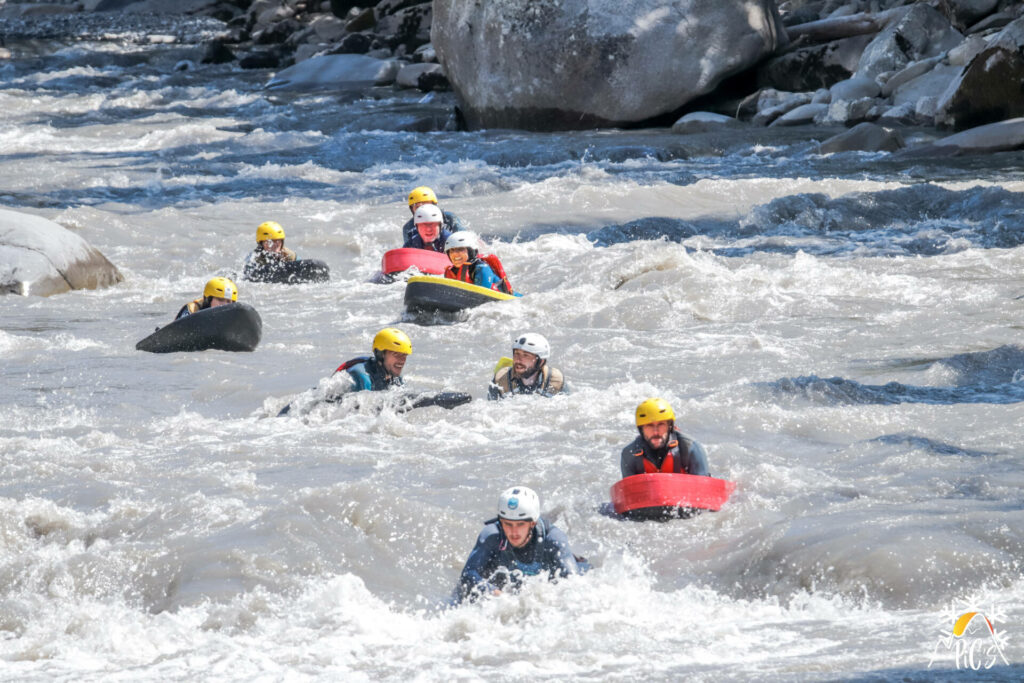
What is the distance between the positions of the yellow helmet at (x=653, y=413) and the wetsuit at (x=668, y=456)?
5.1 inches

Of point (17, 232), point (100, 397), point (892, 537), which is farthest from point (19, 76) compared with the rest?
point (892, 537)

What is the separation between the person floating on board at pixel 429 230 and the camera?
12672 mm

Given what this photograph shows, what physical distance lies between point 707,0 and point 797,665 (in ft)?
60.6

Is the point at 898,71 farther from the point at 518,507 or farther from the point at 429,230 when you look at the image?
the point at 518,507

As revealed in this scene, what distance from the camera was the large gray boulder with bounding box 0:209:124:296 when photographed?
40.2 feet

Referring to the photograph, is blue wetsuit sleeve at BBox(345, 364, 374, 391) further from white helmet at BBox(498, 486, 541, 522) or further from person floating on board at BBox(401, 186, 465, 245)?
person floating on board at BBox(401, 186, 465, 245)

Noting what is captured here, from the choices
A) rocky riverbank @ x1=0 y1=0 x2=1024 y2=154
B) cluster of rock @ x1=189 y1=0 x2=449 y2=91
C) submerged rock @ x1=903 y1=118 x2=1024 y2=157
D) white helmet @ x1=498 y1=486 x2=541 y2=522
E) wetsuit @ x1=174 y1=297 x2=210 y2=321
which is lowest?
white helmet @ x1=498 y1=486 x2=541 y2=522

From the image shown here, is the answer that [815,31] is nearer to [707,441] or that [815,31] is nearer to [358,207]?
[358,207]

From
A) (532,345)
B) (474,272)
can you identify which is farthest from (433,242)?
(532,345)

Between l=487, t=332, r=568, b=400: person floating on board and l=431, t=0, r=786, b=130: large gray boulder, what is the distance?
44.8 feet

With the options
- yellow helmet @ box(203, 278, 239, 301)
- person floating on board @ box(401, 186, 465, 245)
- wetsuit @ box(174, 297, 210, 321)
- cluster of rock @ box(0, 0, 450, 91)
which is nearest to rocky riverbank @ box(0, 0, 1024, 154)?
cluster of rock @ box(0, 0, 450, 91)

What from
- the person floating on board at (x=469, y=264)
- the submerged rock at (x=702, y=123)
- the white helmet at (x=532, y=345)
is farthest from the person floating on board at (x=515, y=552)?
the submerged rock at (x=702, y=123)

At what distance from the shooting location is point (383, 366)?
8.54 metres

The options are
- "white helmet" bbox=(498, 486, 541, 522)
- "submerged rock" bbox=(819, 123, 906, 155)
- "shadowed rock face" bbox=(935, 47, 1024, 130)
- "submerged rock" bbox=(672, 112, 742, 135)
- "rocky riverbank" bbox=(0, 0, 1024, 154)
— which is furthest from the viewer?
"submerged rock" bbox=(672, 112, 742, 135)
